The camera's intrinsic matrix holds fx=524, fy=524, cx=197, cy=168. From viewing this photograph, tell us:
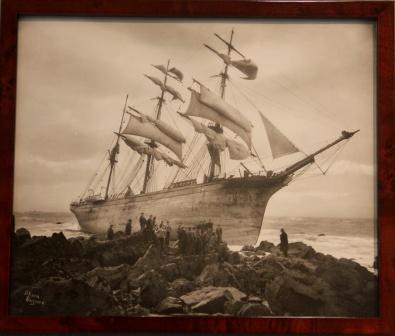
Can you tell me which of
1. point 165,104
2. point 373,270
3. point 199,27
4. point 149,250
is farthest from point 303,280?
point 199,27

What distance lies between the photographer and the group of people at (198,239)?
1.17 meters

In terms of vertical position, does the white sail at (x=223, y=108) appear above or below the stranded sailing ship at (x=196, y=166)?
Answer: above

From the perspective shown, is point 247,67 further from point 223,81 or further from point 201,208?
point 201,208

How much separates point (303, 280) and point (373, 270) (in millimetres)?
158

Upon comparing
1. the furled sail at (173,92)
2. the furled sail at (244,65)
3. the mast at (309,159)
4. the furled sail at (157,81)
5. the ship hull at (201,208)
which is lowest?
the ship hull at (201,208)

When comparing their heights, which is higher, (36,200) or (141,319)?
(36,200)

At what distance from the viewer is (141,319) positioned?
1144 mm

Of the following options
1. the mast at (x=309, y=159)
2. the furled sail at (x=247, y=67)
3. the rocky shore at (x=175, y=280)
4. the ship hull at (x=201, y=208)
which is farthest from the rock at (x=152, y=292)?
the furled sail at (x=247, y=67)

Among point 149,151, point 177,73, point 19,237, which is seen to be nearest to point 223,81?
point 177,73

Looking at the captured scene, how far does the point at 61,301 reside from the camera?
115 centimetres

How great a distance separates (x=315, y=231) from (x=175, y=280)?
33cm

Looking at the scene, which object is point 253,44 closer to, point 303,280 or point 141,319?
point 303,280

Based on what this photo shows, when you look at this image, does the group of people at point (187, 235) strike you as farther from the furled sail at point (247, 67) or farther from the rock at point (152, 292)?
the furled sail at point (247, 67)

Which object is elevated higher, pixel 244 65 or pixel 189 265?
pixel 244 65
